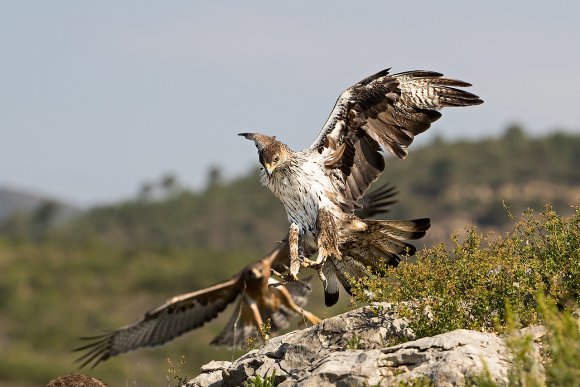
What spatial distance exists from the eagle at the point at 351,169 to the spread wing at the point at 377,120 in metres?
0.01

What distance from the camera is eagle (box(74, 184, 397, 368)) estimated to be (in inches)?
624

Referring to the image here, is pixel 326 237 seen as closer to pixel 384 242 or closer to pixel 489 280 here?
pixel 384 242

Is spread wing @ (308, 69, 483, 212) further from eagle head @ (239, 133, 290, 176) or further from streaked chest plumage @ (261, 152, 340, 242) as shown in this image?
eagle head @ (239, 133, 290, 176)

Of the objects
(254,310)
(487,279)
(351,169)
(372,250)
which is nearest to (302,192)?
(351,169)

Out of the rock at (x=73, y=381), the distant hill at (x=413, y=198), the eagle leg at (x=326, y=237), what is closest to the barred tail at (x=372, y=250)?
the eagle leg at (x=326, y=237)

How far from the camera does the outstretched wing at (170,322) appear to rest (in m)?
16.2

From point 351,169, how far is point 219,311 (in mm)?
5792

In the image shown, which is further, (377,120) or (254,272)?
(254,272)

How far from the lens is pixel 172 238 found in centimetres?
7262

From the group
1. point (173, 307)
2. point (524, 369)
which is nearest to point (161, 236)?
point (173, 307)

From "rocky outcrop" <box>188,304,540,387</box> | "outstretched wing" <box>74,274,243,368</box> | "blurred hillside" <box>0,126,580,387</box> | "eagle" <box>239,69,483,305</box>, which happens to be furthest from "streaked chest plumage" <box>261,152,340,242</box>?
"blurred hillside" <box>0,126,580,387</box>

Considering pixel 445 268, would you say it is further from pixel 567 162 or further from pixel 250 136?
pixel 567 162

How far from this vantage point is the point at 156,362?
36469mm

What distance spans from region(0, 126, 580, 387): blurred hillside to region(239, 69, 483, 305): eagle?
2212cm
